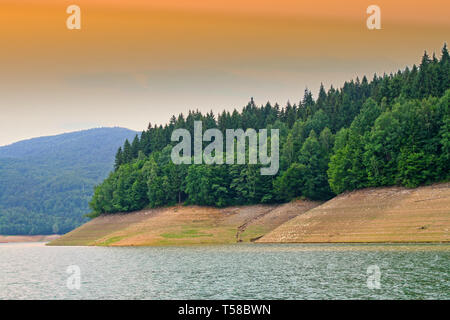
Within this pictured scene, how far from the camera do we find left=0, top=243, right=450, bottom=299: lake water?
4347cm

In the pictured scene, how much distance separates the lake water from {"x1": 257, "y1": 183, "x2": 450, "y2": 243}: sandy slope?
1694cm

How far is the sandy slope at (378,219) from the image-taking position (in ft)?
298

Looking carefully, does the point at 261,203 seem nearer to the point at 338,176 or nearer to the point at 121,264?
the point at 338,176

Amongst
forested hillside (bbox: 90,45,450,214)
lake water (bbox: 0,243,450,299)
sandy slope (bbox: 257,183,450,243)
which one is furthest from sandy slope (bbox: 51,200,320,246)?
lake water (bbox: 0,243,450,299)

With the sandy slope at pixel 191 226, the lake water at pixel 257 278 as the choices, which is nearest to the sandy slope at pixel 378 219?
the sandy slope at pixel 191 226

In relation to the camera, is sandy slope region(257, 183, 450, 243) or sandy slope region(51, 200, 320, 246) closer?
sandy slope region(257, 183, 450, 243)

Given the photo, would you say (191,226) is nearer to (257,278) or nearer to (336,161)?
(336,161)

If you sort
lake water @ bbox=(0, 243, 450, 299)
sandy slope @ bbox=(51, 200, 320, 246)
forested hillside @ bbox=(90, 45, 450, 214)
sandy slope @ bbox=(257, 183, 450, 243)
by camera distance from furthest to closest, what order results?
sandy slope @ bbox=(51, 200, 320, 246) < forested hillside @ bbox=(90, 45, 450, 214) < sandy slope @ bbox=(257, 183, 450, 243) < lake water @ bbox=(0, 243, 450, 299)

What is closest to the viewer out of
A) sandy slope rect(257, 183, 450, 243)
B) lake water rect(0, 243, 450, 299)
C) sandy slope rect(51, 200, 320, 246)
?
lake water rect(0, 243, 450, 299)

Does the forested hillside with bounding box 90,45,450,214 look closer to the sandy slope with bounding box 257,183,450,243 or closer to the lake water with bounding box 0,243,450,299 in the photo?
the sandy slope with bounding box 257,183,450,243

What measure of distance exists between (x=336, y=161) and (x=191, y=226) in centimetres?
3944

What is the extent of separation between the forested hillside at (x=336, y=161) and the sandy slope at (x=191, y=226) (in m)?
5.28

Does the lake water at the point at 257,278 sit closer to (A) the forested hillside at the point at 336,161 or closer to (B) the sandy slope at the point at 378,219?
(B) the sandy slope at the point at 378,219

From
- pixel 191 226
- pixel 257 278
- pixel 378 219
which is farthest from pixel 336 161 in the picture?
pixel 257 278
